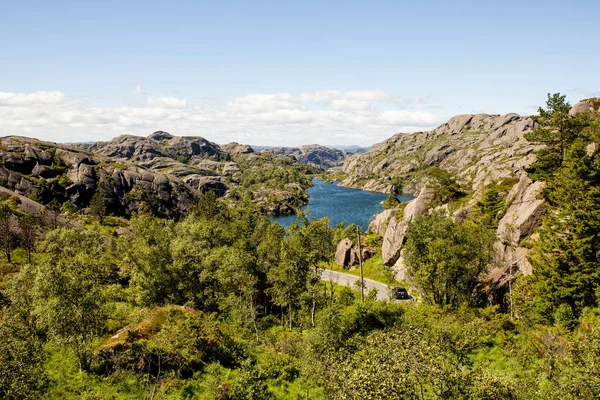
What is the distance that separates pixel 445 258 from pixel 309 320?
20.3 meters

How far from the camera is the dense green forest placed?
1953cm

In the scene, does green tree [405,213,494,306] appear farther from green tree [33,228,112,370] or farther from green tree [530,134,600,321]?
green tree [33,228,112,370]

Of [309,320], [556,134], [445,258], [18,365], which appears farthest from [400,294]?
[18,365]

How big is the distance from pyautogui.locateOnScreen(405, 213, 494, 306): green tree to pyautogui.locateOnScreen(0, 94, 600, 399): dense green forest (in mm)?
215

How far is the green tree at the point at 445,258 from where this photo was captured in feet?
150

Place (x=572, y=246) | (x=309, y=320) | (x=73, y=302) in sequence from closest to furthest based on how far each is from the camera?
1. (x=73, y=302)
2. (x=572, y=246)
3. (x=309, y=320)

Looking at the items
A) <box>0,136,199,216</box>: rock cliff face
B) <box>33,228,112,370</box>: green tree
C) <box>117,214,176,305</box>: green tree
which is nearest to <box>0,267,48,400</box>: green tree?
<box>33,228,112,370</box>: green tree

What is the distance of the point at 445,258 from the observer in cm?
4597

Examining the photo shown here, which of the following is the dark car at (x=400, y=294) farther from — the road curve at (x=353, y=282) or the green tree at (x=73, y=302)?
the green tree at (x=73, y=302)

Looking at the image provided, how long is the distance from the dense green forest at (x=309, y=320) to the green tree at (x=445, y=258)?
0.70 ft

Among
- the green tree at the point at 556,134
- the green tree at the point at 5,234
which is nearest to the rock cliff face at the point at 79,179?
the green tree at the point at 5,234

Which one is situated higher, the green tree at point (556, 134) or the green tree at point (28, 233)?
the green tree at point (556, 134)

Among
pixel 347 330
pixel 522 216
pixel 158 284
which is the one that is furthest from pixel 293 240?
A: pixel 522 216

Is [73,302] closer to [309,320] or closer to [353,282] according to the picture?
[309,320]
